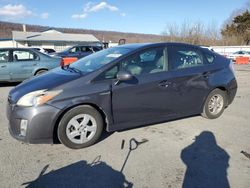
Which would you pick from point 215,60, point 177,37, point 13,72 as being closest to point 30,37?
point 177,37

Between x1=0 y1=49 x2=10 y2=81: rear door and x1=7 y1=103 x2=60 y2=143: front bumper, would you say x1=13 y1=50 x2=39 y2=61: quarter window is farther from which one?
x1=7 y1=103 x2=60 y2=143: front bumper

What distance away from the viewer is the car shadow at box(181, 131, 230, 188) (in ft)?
10.8

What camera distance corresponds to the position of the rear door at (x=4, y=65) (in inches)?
371

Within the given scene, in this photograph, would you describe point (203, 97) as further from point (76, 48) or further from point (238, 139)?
point (76, 48)

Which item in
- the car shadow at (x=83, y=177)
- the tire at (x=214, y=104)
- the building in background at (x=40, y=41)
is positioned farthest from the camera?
the building in background at (x=40, y=41)

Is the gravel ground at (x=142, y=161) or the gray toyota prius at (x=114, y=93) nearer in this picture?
the gravel ground at (x=142, y=161)

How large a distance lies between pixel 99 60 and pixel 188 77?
1.66 meters

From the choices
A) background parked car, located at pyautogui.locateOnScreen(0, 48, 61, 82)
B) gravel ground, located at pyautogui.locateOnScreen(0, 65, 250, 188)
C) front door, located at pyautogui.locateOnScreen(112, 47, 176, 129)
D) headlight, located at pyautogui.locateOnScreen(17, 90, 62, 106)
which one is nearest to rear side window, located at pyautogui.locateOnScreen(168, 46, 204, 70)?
front door, located at pyautogui.locateOnScreen(112, 47, 176, 129)

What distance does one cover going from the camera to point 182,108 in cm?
516

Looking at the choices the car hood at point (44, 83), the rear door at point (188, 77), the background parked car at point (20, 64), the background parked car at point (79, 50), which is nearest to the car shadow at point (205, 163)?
the rear door at point (188, 77)

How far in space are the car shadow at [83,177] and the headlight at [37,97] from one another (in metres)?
0.91

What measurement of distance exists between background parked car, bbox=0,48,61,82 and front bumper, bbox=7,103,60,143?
5.93 metres

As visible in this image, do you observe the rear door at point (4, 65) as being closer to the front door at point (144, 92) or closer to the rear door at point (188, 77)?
the front door at point (144, 92)

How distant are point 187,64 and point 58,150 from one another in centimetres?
279
